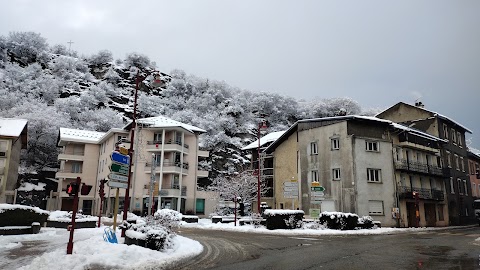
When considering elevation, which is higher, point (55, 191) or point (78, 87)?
point (78, 87)

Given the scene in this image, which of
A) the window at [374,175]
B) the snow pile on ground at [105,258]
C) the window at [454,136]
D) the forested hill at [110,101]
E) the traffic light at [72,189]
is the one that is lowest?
the snow pile on ground at [105,258]

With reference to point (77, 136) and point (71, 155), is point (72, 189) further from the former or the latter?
point (77, 136)

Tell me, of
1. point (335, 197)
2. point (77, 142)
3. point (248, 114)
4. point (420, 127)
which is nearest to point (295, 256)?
point (335, 197)

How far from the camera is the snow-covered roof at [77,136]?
52.2 m

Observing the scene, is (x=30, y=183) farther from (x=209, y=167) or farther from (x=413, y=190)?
(x=413, y=190)

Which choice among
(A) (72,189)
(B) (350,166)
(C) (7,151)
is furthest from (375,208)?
(C) (7,151)

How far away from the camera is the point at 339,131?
35.3 meters

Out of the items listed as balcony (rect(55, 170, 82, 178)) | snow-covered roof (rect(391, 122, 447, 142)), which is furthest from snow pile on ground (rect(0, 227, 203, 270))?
balcony (rect(55, 170, 82, 178))

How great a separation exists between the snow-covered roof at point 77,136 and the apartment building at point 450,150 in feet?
144

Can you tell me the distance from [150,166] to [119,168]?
34903mm

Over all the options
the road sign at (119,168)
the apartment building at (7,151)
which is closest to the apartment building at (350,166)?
the road sign at (119,168)

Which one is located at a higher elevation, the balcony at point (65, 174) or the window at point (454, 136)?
the window at point (454, 136)

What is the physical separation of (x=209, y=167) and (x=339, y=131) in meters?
36.0

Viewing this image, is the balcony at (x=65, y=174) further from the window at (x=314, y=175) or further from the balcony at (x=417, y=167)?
the balcony at (x=417, y=167)
